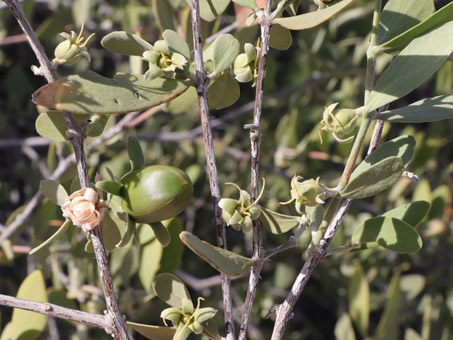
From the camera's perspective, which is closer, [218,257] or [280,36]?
[218,257]

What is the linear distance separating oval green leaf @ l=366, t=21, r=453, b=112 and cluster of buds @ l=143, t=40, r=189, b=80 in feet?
1.02

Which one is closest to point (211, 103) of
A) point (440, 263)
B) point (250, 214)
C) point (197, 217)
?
point (250, 214)

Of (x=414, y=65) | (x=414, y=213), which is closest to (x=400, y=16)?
(x=414, y=65)

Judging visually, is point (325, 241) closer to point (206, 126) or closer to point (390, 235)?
point (390, 235)

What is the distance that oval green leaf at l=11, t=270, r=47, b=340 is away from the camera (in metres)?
1.22

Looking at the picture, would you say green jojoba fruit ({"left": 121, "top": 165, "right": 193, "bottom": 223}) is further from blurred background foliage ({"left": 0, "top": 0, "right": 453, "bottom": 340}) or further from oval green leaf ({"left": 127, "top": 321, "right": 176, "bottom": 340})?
blurred background foliage ({"left": 0, "top": 0, "right": 453, "bottom": 340})

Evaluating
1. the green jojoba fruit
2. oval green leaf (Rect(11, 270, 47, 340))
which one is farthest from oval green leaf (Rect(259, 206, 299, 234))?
oval green leaf (Rect(11, 270, 47, 340))

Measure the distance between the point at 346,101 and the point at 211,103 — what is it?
52.8 inches

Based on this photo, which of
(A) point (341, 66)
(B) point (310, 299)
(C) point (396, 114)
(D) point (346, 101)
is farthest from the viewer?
(B) point (310, 299)

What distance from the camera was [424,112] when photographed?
94 centimetres

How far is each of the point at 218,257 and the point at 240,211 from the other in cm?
10

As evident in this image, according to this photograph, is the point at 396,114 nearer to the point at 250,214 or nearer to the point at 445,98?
the point at 445,98

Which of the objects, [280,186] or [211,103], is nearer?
[211,103]

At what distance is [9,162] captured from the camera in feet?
10.2
